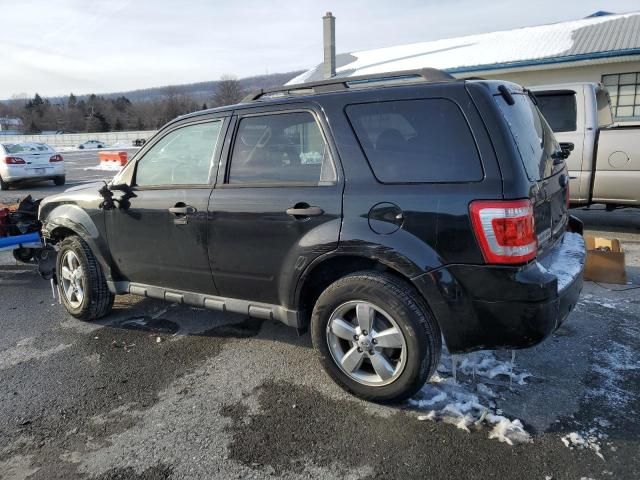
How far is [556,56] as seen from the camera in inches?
550

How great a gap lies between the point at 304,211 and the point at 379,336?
2.89 feet

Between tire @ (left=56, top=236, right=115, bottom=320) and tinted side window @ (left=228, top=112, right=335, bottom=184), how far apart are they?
173 cm

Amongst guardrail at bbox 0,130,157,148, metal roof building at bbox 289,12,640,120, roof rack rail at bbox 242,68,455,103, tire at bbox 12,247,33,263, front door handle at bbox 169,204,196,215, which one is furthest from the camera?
guardrail at bbox 0,130,157,148

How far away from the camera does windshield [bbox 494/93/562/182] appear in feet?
8.95

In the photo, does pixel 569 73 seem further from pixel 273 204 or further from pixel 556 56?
pixel 273 204

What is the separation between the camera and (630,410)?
285cm

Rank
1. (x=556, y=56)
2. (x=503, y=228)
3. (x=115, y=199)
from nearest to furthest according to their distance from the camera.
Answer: (x=503, y=228) < (x=115, y=199) < (x=556, y=56)

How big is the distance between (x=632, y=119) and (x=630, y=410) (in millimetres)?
14009

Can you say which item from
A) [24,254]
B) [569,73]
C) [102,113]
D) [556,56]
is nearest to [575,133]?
[24,254]

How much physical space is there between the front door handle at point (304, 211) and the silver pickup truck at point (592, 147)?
15.8 ft

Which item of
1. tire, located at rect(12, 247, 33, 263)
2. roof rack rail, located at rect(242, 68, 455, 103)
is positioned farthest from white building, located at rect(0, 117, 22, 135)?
roof rack rail, located at rect(242, 68, 455, 103)

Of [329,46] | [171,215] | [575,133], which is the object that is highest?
[329,46]

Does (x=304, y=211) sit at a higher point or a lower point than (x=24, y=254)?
higher

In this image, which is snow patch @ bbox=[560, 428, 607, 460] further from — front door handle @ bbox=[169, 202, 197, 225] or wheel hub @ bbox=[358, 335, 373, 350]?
front door handle @ bbox=[169, 202, 197, 225]
